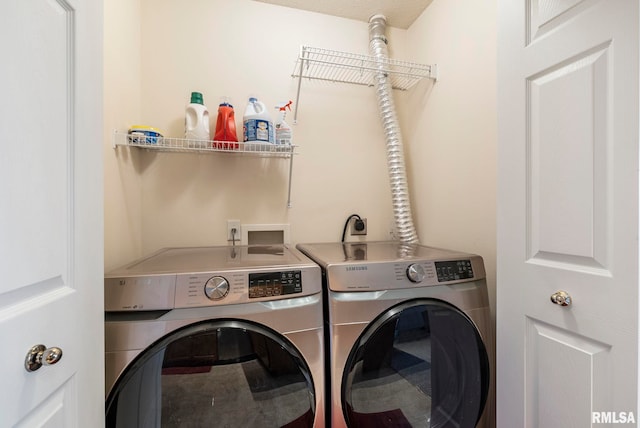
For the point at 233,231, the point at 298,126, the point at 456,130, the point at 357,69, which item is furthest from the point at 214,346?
the point at 357,69

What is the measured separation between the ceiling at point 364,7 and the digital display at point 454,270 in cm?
162

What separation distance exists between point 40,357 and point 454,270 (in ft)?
4.13

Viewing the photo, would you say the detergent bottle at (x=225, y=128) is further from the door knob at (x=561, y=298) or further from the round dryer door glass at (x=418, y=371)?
the door knob at (x=561, y=298)

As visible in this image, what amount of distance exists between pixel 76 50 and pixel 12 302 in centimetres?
56

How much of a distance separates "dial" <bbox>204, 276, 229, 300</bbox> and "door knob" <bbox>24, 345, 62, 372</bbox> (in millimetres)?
371

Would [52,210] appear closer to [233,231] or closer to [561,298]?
[233,231]

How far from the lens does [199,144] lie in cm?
143

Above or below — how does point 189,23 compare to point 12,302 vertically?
above

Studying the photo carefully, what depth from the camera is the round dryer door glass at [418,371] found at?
3.30ft

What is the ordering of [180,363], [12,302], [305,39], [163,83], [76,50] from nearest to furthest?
[12,302] < [76,50] < [180,363] < [163,83] < [305,39]

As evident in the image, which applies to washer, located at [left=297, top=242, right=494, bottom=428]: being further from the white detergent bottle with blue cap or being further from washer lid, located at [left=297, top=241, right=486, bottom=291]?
the white detergent bottle with blue cap

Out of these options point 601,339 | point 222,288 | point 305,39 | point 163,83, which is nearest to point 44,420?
point 222,288

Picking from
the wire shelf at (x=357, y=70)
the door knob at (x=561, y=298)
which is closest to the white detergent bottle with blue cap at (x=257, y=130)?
the wire shelf at (x=357, y=70)

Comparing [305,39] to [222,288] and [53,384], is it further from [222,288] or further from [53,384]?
[53,384]
